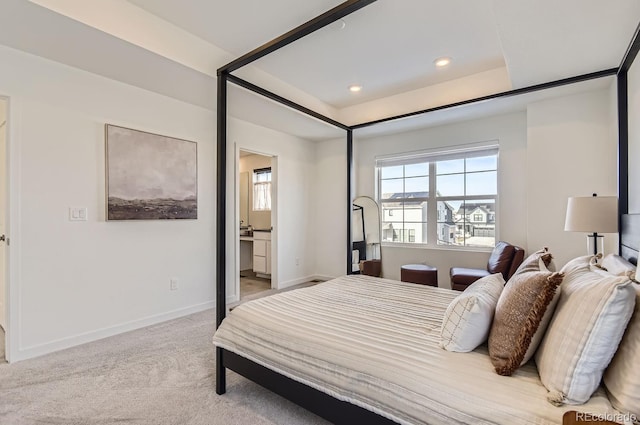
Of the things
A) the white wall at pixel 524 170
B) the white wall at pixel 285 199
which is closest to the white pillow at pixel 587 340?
the white wall at pixel 524 170

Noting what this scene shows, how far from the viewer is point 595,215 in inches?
89.1

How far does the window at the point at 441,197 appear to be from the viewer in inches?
160

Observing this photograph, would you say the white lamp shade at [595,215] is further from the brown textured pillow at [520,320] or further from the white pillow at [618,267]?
the brown textured pillow at [520,320]

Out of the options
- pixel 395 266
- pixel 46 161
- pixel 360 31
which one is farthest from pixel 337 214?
pixel 46 161

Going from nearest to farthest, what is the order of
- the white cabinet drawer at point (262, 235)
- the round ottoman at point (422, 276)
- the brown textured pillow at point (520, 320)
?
1. the brown textured pillow at point (520, 320)
2. the round ottoman at point (422, 276)
3. the white cabinet drawer at point (262, 235)

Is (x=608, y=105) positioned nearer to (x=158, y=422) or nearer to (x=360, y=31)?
(x=360, y=31)

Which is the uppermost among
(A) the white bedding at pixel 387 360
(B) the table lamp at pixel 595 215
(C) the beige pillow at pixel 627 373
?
(B) the table lamp at pixel 595 215

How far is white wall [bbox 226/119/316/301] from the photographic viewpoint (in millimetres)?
4047

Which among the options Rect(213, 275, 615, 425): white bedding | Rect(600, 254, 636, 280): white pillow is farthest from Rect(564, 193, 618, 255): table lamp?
Rect(213, 275, 615, 425): white bedding

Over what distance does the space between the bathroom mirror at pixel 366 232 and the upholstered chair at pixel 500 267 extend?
4.90ft

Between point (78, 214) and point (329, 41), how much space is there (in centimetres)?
269

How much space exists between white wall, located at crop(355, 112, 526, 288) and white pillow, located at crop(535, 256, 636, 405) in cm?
310

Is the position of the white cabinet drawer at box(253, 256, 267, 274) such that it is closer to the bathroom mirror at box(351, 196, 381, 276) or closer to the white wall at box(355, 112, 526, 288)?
the bathroom mirror at box(351, 196, 381, 276)

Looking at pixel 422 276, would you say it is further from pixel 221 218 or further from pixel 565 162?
pixel 221 218
